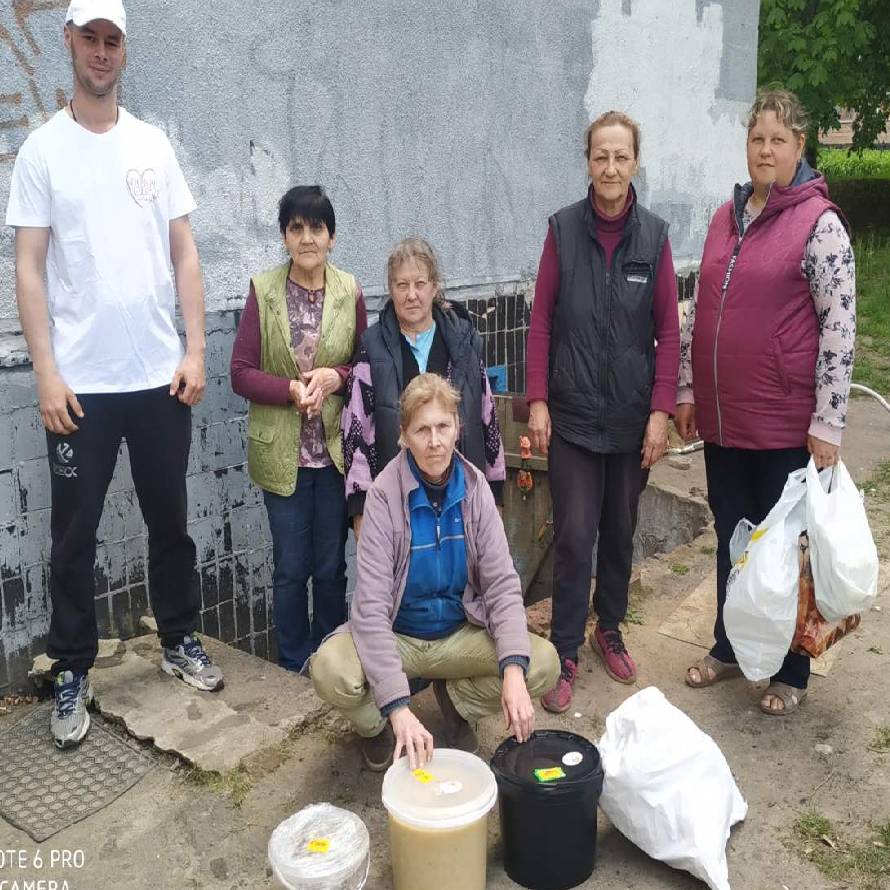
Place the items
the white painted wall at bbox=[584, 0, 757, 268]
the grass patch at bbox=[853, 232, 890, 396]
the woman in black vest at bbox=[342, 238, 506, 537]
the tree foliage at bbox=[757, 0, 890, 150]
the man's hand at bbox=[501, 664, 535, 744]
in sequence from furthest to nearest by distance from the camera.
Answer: the tree foliage at bbox=[757, 0, 890, 150]
the grass patch at bbox=[853, 232, 890, 396]
the white painted wall at bbox=[584, 0, 757, 268]
the woman in black vest at bbox=[342, 238, 506, 537]
the man's hand at bbox=[501, 664, 535, 744]

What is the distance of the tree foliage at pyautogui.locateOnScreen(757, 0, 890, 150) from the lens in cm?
1254

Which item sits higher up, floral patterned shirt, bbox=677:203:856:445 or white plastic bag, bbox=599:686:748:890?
floral patterned shirt, bbox=677:203:856:445

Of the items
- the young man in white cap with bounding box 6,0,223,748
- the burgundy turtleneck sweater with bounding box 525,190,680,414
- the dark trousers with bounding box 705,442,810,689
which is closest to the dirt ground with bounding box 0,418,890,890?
the dark trousers with bounding box 705,442,810,689

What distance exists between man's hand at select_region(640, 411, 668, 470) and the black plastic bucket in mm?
1247

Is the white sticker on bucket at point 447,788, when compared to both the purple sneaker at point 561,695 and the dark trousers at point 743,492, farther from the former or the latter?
the dark trousers at point 743,492

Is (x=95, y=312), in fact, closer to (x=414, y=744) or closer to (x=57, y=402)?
(x=57, y=402)

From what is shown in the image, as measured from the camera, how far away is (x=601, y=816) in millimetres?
2992

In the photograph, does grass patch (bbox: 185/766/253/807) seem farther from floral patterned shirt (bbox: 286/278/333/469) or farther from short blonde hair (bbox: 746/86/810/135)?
short blonde hair (bbox: 746/86/810/135)

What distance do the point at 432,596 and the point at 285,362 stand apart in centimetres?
112

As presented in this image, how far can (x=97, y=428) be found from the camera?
319 cm

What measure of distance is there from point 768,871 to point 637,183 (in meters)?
5.00

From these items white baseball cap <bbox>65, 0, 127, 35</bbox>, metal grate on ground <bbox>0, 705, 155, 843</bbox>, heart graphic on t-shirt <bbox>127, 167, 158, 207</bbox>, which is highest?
white baseball cap <bbox>65, 0, 127, 35</bbox>

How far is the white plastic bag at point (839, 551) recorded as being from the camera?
3205 millimetres

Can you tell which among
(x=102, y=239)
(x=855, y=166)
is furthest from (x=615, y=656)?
(x=855, y=166)
